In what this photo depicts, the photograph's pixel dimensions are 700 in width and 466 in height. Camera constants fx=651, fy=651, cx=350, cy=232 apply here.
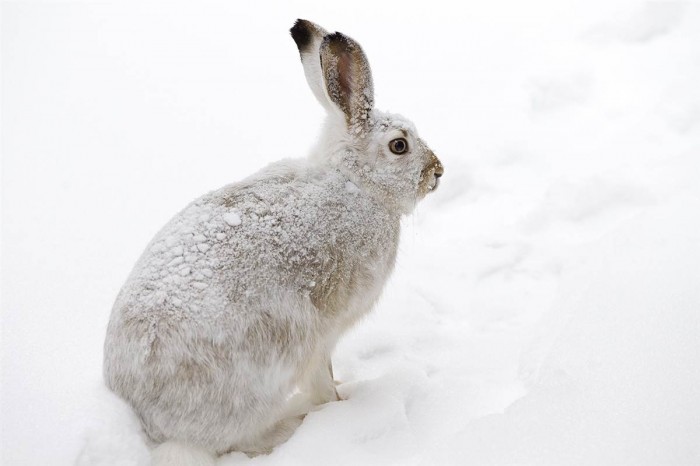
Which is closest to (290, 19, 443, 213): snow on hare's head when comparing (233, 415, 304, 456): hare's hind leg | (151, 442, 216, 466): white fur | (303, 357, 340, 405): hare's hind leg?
(303, 357, 340, 405): hare's hind leg

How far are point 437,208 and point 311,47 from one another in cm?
179

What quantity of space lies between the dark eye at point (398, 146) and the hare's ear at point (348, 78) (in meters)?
0.15

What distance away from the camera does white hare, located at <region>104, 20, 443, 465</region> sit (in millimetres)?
2367

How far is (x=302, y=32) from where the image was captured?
298 cm

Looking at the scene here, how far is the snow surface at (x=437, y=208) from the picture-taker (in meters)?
2.26

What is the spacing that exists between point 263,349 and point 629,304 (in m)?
1.44

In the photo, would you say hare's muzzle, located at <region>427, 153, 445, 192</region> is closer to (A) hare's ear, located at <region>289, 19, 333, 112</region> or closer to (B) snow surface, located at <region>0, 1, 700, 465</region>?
(A) hare's ear, located at <region>289, 19, 333, 112</region>

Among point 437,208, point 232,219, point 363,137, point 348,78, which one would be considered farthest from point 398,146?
point 437,208

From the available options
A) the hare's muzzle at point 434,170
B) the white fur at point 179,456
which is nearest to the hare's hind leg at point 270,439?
the white fur at point 179,456

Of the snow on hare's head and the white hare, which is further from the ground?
the snow on hare's head

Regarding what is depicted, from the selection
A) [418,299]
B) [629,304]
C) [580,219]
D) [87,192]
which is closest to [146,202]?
[87,192]

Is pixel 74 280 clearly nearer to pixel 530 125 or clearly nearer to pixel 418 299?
pixel 418 299

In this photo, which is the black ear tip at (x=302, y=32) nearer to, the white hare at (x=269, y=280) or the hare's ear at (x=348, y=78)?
the white hare at (x=269, y=280)

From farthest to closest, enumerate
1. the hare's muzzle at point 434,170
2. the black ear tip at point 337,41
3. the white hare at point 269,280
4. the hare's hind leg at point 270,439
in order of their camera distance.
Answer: the hare's muzzle at point 434,170, the black ear tip at point 337,41, the hare's hind leg at point 270,439, the white hare at point 269,280
